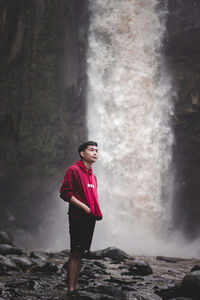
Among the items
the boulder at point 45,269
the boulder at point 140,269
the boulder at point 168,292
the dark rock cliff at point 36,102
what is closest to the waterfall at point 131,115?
the dark rock cliff at point 36,102

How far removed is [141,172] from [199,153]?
9.10 feet

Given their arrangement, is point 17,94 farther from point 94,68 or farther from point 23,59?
point 94,68

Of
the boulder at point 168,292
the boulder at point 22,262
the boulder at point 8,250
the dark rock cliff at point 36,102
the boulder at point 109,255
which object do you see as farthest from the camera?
the dark rock cliff at point 36,102

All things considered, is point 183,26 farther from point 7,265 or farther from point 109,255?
point 7,265

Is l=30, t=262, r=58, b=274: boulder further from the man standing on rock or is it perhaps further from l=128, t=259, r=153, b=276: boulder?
the man standing on rock

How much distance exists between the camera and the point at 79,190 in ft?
11.1

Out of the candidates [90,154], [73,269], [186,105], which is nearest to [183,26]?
[186,105]

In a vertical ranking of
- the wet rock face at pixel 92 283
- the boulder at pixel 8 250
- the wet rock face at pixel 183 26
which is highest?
the wet rock face at pixel 183 26

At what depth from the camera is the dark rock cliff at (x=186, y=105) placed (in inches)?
561

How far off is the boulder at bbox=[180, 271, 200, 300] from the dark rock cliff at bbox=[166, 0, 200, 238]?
34.7 ft

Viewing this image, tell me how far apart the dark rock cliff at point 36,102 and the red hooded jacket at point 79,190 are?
394 inches

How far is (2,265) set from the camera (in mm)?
5141

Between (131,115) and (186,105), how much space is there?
2530 mm

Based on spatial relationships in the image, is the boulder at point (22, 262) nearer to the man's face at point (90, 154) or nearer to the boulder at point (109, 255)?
the boulder at point (109, 255)
